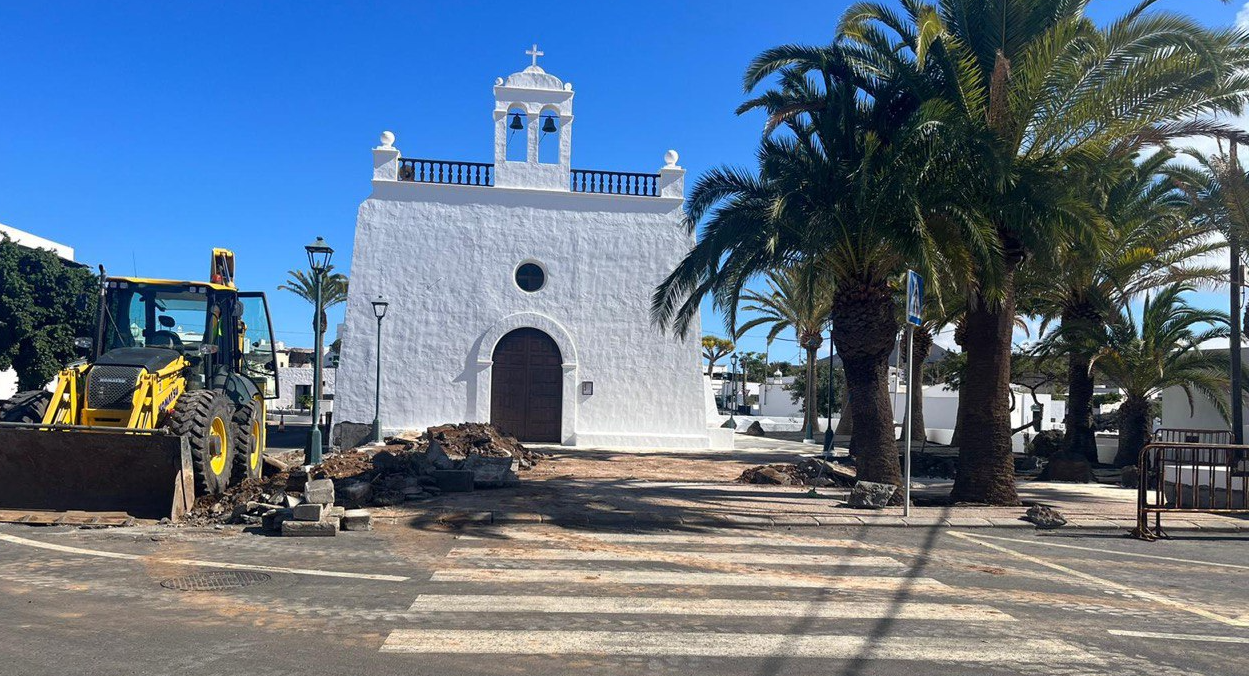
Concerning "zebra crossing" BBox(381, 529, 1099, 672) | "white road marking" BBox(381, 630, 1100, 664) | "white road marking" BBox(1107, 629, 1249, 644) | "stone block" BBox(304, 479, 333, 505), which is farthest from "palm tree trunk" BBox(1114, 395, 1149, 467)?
"stone block" BBox(304, 479, 333, 505)

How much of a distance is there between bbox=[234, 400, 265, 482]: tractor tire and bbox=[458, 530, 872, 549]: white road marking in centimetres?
442

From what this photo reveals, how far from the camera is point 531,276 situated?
2289 centimetres

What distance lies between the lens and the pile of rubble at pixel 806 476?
1445cm

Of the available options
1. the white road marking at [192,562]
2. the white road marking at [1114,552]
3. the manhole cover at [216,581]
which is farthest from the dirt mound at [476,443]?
the white road marking at [1114,552]

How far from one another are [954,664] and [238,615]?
468 cm

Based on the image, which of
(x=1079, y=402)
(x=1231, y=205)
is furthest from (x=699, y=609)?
(x=1079, y=402)

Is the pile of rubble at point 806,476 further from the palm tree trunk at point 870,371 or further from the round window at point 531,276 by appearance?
the round window at point 531,276

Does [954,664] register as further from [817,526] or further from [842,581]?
[817,526]

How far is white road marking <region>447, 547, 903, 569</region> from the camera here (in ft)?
26.4

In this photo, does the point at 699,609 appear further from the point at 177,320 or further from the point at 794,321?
the point at 794,321

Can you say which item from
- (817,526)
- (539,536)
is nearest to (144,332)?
(539,536)

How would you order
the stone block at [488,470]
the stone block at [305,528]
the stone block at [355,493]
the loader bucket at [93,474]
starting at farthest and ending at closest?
the stone block at [488,470], the stone block at [355,493], the loader bucket at [93,474], the stone block at [305,528]

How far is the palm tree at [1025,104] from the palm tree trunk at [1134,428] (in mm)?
8665

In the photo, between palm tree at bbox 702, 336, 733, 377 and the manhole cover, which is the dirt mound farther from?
palm tree at bbox 702, 336, 733, 377
